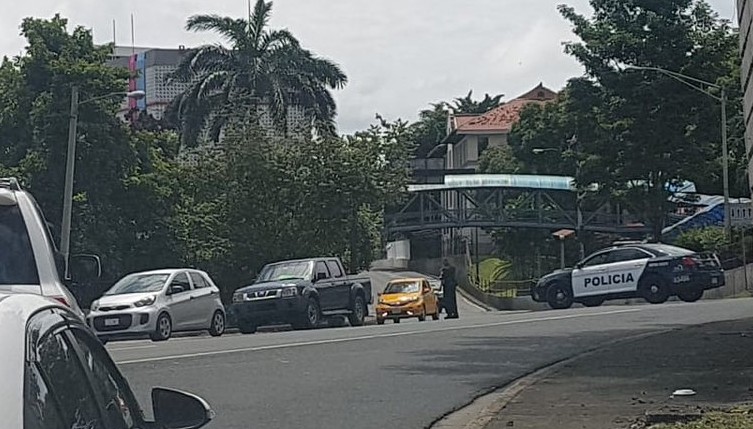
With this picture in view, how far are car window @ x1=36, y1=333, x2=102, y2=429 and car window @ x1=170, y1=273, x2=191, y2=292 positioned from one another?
70.2ft

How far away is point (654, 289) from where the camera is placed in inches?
1254

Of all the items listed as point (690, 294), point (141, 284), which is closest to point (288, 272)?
point (141, 284)

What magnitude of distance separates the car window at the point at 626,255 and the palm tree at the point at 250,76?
23648 millimetres

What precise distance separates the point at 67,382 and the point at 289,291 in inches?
945

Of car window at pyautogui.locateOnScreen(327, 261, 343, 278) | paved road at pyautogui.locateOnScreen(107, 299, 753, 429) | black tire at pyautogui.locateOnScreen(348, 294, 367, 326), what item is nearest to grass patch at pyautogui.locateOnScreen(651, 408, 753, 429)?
paved road at pyautogui.locateOnScreen(107, 299, 753, 429)

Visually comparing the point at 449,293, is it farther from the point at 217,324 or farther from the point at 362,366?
the point at 362,366

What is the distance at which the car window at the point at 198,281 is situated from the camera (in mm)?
26148

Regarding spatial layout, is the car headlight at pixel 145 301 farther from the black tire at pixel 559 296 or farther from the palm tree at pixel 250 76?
the palm tree at pixel 250 76

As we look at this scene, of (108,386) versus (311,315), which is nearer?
(108,386)

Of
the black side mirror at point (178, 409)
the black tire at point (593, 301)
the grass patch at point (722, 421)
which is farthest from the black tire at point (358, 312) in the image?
the black side mirror at point (178, 409)

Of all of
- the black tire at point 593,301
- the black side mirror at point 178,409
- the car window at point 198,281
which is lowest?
the black tire at point 593,301

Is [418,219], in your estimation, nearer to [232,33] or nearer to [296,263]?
[232,33]

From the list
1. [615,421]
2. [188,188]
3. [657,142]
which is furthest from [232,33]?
[615,421]

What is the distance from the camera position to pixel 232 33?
181 ft
